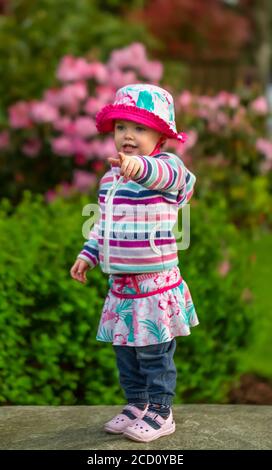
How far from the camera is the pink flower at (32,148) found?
852 cm

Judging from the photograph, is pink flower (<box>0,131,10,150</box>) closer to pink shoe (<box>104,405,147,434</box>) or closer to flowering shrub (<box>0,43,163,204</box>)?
flowering shrub (<box>0,43,163,204</box>)

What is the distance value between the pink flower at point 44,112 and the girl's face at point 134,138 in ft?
15.9

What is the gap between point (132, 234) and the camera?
342 centimetres

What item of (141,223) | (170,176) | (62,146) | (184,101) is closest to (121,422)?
(141,223)

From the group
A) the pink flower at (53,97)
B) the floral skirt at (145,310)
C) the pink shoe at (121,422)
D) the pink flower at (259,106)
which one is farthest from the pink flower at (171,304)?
the pink flower at (259,106)

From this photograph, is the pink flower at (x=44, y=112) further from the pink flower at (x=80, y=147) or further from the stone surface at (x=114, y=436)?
the stone surface at (x=114, y=436)

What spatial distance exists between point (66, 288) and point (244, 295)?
5.28ft

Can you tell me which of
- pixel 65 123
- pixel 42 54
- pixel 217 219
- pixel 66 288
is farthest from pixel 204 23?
pixel 66 288

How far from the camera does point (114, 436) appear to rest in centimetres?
361

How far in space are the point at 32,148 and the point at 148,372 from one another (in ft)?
17.5

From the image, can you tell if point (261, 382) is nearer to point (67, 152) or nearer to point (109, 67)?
point (67, 152)

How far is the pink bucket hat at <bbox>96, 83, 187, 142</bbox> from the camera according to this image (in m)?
3.40

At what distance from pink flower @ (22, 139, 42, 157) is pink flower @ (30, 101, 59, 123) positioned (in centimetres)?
30

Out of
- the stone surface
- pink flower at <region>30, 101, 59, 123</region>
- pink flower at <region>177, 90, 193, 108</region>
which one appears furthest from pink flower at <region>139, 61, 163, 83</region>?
the stone surface
